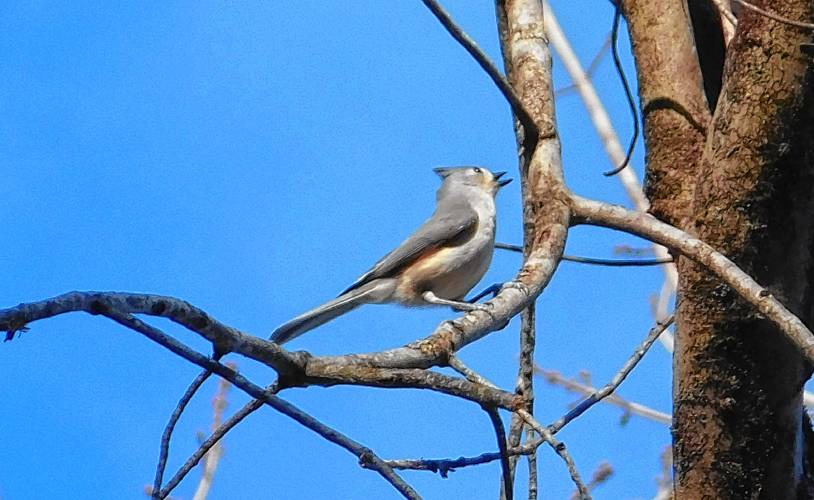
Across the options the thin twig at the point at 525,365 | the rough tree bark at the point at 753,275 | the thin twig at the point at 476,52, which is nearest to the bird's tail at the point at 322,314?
the thin twig at the point at 525,365

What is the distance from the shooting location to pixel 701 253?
6.99 feet

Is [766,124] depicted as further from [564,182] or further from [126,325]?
[126,325]

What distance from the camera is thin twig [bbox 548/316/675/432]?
224cm

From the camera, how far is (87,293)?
4.30 ft

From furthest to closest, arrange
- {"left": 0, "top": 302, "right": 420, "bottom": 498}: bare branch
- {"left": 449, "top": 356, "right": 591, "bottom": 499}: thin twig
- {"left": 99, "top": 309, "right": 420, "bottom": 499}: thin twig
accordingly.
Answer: {"left": 449, "top": 356, "right": 591, "bottom": 499}: thin twig
{"left": 99, "top": 309, "right": 420, "bottom": 499}: thin twig
{"left": 0, "top": 302, "right": 420, "bottom": 498}: bare branch

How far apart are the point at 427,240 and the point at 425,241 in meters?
A: 0.01

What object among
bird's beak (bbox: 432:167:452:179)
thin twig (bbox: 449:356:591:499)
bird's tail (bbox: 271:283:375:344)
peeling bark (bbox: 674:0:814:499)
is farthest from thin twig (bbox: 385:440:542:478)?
bird's beak (bbox: 432:167:452:179)

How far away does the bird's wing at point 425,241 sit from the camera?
4477 mm

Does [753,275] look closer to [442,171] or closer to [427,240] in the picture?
[427,240]

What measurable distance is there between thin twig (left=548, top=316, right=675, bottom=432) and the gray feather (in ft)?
6.15

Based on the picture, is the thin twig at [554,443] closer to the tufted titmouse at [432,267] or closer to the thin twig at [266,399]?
the thin twig at [266,399]

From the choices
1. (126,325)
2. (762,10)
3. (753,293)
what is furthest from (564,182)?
(126,325)

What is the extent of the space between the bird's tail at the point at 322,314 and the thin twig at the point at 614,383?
1568mm

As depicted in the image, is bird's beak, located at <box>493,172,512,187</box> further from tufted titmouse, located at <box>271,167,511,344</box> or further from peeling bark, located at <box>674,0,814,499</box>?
peeling bark, located at <box>674,0,814,499</box>
